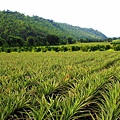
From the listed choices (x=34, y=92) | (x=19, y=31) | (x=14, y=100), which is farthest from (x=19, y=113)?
(x=19, y=31)

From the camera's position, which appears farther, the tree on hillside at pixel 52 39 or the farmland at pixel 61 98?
the tree on hillside at pixel 52 39

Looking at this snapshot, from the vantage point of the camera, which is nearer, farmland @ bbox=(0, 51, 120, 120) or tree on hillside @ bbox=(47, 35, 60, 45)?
farmland @ bbox=(0, 51, 120, 120)

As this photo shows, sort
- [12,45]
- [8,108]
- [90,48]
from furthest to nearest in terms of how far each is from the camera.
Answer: [12,45]
[90,48]
[8,108]

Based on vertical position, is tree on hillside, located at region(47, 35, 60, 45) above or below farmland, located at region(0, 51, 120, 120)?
above

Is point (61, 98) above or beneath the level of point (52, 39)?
beneath

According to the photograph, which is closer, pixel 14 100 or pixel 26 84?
pixel 14 100

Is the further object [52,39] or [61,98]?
[52,39]

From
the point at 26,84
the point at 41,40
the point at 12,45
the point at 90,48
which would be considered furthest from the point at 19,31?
the point at 26,84

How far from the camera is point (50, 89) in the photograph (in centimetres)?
575

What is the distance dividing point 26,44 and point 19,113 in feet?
236

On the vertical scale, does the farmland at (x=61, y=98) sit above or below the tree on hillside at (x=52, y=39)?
below

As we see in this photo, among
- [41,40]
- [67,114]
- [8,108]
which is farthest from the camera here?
[41,40]

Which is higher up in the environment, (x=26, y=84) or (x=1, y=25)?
(x=1, y=25)

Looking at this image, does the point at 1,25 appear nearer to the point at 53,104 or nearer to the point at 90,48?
the point at 90,48
